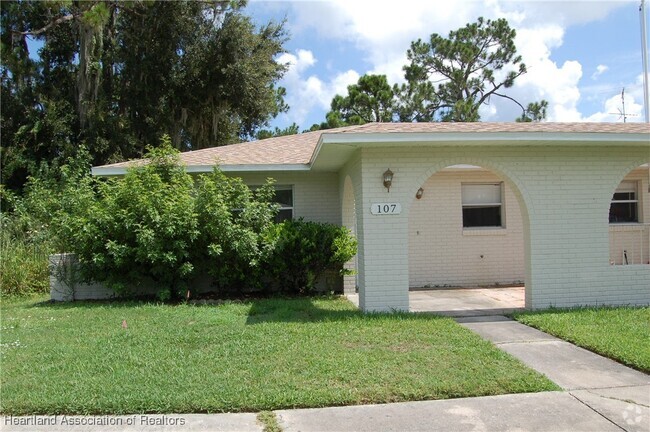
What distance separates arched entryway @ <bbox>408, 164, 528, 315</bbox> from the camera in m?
12.0

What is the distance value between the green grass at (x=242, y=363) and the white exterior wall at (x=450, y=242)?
451cm

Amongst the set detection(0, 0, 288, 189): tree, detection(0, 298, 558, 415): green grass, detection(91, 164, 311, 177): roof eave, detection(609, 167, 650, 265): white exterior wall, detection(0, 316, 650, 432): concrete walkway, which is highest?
detection(0, 0, 288, 189): tree

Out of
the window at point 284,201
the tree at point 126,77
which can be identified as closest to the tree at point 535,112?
the tree at point 126,77

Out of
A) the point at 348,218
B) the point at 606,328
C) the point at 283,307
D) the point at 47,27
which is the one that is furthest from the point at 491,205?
the point at 47,27

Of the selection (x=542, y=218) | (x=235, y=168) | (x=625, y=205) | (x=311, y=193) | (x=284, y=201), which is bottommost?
(x=542, y=218)

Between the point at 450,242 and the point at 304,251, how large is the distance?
405 centimetres

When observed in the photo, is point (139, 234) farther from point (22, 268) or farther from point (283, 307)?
point (22, 268)

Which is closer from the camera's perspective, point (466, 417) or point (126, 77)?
point (466, 417)

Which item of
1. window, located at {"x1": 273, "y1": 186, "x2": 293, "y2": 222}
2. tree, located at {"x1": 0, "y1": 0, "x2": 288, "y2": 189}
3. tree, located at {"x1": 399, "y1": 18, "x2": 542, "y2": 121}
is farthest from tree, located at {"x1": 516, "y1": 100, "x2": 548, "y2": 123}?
window, located at {"x1": 273, "y1": 186, "x2": 293, "y2": 222}

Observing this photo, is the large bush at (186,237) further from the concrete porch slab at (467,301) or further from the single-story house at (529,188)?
the single-story house at (529,188)

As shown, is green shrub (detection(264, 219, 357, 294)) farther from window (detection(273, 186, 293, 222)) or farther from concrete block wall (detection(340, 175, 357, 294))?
window (detection(273, 186, 293, 222))

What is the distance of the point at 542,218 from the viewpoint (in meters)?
8.26

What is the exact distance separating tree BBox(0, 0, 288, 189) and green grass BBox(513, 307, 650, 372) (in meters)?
15.8

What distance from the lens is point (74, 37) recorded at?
20.4 m
